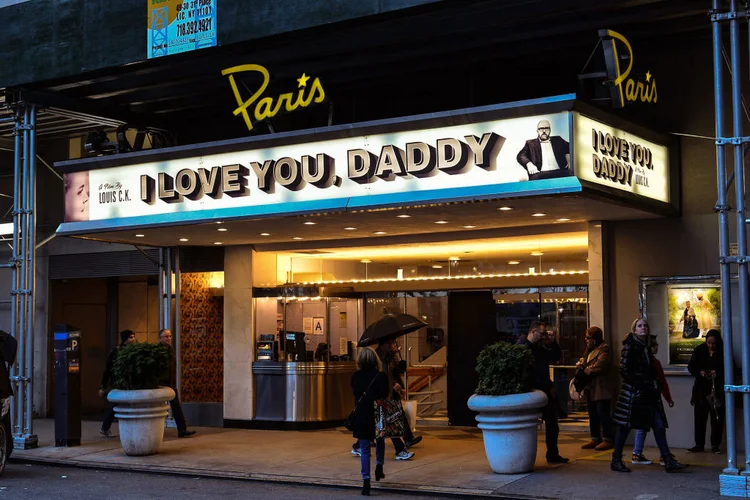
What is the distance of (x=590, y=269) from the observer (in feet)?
49.7

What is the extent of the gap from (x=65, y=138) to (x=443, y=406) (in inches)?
387

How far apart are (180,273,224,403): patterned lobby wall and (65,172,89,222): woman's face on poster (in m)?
3.24

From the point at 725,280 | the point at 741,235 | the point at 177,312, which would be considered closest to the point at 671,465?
the point at 725,280

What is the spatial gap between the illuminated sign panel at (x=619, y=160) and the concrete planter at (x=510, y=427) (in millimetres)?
2835

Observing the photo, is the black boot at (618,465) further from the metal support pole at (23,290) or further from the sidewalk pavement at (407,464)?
the metal support pole at (23,290)

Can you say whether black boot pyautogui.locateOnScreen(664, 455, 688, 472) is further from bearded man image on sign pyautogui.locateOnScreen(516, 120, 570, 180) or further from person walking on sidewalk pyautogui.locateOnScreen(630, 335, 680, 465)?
bearded man image on sign pyautogui.locateOnScreen(516, 120, 570, 180)

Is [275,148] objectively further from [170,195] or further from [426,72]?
[426,72]

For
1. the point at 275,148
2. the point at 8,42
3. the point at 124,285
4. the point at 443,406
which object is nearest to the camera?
the point at 275,148

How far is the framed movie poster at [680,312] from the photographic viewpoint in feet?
47.1

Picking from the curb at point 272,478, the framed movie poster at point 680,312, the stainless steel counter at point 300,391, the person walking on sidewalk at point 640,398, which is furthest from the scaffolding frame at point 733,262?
the stainless steel counter at point 300,391

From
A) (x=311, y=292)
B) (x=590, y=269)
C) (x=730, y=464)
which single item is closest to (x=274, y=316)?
(x=311, y=292)

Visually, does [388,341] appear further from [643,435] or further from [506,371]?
[643,435]

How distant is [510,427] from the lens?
12.0m

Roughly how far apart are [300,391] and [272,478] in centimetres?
530
